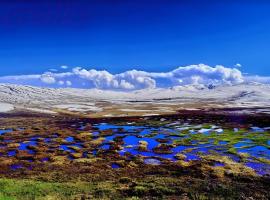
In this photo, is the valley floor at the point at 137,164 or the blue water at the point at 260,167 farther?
the blue water at the point at 260,167

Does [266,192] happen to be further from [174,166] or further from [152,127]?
[152,127]

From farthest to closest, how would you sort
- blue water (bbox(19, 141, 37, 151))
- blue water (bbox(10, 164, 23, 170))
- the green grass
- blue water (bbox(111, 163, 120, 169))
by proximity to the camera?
blue water (bbox(19, 141, 37, 151)), blue water (bbox(111, 163, 120, 169)), blue water (bbox(10, 164, 23, 170)), the green grass

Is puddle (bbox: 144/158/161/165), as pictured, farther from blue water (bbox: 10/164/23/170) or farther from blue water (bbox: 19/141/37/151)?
blue water (bbox: 19/141/37/151)

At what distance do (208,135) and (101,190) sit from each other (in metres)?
47.4

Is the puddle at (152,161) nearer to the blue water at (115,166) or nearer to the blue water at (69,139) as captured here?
the blue water at (115,166)

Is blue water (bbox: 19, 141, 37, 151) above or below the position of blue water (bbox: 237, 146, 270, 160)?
below

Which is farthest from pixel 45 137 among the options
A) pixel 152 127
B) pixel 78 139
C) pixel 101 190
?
pixel 101 190

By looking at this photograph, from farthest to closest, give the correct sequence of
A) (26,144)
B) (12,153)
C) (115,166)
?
(26,144) < (12,153) < (115,166)

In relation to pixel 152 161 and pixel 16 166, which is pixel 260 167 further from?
pixel 16 166

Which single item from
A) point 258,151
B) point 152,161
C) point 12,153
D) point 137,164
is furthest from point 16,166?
point 258,151

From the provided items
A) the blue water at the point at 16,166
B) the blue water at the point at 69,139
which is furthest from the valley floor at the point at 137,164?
the blue water at the point at 16,166

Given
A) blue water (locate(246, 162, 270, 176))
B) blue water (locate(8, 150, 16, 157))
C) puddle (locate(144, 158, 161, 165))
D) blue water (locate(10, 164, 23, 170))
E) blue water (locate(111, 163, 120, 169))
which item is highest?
blue water (locate(246, 162, 270, 176))

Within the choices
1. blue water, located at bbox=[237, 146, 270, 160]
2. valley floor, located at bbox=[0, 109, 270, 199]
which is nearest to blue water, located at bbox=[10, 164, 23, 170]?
valley floor, located at bbox=[0, 109, 270, 199]

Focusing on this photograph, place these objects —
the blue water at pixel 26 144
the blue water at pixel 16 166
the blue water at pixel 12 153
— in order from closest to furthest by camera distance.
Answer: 1. the blue water at pixel 16 166
2. the blue water at pixel 12 153
3. the blue water at pixel 26 144
